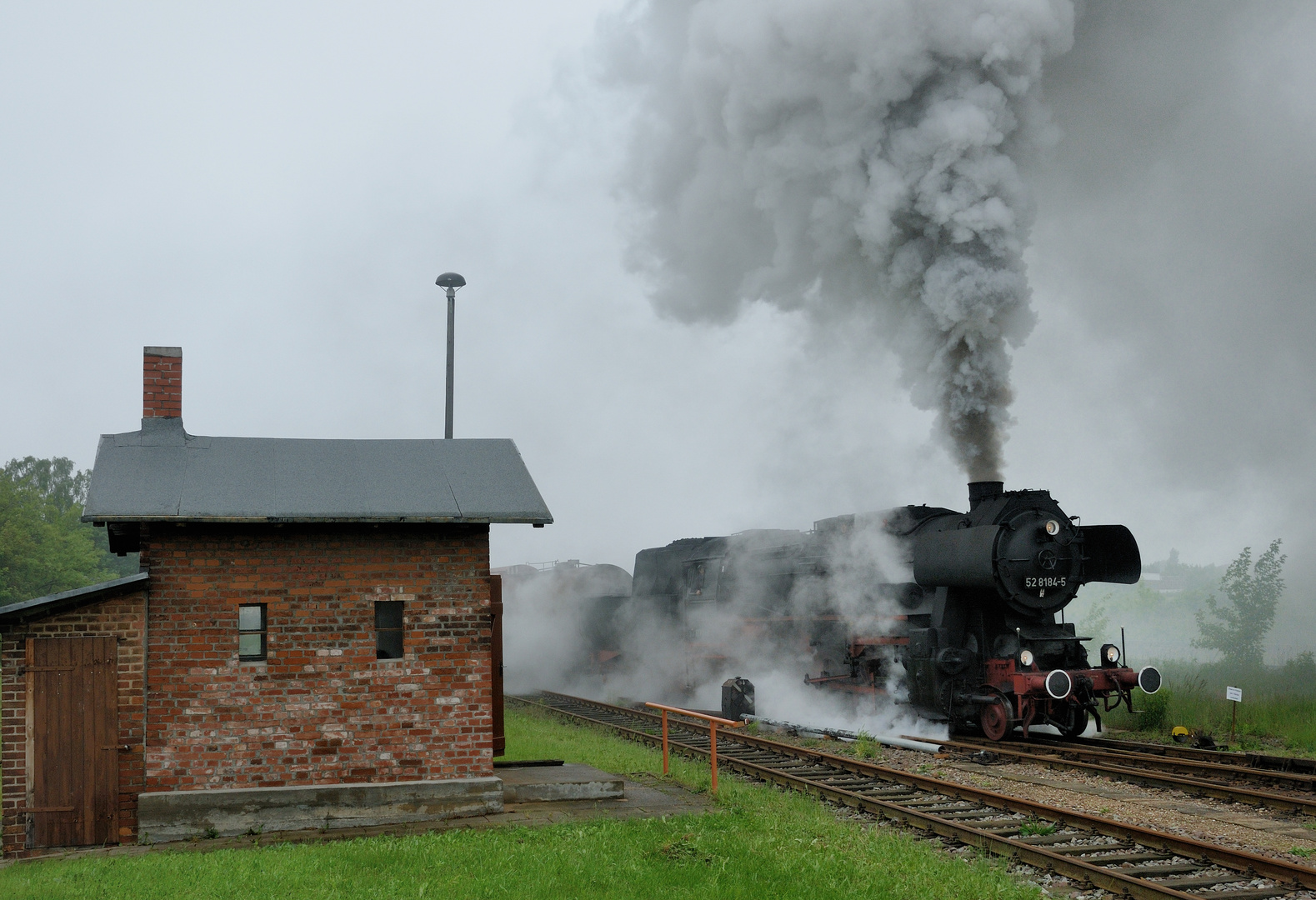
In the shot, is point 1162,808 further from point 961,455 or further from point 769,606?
point 769,606

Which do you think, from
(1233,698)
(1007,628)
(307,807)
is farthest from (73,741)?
(1233,698)

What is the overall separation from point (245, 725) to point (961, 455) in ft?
35.0

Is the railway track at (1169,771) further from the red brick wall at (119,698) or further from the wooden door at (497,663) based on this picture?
the red brick wall at (119,698)

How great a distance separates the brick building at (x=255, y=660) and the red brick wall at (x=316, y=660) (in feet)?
0.05

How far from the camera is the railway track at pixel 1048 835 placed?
6309mm

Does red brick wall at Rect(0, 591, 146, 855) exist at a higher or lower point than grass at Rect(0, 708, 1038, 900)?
higher

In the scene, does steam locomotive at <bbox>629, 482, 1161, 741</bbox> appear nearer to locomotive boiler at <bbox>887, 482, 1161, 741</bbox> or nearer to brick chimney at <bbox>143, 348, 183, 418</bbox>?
locomotive boiler at <bbox>887, 482, 1161, 741</bbox>

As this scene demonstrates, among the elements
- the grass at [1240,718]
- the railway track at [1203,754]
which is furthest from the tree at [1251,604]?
the railway track at [1203,754]

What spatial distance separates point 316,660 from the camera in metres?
8.45

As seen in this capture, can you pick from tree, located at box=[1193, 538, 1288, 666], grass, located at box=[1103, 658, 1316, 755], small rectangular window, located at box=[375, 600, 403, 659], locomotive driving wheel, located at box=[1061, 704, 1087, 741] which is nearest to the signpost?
grass, located at box=[1103, 658, 1316, 755]

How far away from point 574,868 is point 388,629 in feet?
9.60

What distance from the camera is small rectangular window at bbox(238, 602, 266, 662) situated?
841 cm

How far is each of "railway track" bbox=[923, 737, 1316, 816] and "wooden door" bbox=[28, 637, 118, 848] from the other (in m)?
9.15

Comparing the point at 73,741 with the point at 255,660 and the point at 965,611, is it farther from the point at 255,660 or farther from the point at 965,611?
the point at 965,611
